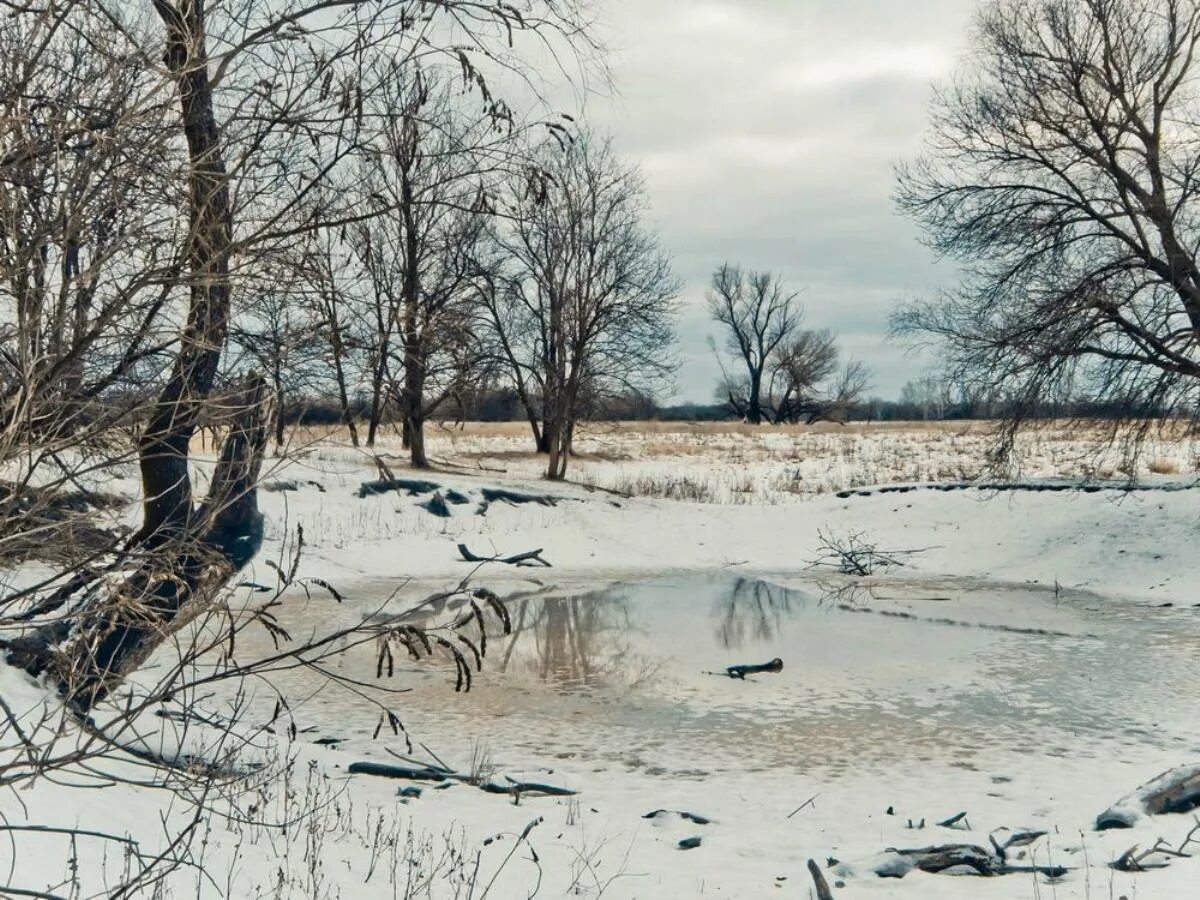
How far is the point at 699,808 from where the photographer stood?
23.4 feet

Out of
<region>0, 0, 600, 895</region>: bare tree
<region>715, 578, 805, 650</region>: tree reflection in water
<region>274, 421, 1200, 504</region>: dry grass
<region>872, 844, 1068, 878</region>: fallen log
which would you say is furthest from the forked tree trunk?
<region>274, 421, 1200, 504</region>: dry grass

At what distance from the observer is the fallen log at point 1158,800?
255 inches

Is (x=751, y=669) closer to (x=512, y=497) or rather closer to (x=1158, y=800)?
(x=1158, y=800)

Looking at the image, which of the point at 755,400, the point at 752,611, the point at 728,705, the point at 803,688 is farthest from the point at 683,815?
the point at 755,400

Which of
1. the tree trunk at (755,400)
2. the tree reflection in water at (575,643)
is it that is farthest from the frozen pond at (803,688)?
the tree trunk at (755,400)

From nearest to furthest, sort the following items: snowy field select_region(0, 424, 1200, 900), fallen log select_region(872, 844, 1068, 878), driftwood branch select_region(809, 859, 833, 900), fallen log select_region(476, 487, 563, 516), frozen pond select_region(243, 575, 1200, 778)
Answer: driftwood branch select_region(809, 859, 833, 900) < snowy field select_region(0, 424, 1200, 900) < fallen log select_region(872, 844, 1068, 878) < frozen pond select_region(243, 575, 1200, 778) < fallen log select_region(476, 487, 563, 516)

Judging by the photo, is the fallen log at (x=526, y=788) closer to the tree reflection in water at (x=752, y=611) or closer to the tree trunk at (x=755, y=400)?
the tree reflection in water at (x=752, y=611)

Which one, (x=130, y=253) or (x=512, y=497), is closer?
(x=130, y=253)

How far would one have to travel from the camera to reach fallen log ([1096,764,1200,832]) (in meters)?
6.48

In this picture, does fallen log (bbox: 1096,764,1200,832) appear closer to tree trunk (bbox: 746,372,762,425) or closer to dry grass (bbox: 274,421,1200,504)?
dry grass (bbox: 274,421,1200,504)

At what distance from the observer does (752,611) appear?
51.9 feet

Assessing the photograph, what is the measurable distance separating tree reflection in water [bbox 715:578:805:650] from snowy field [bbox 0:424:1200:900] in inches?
3.4

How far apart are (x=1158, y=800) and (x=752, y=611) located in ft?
30.1

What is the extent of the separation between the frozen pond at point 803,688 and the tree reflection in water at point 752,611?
0.07 m
